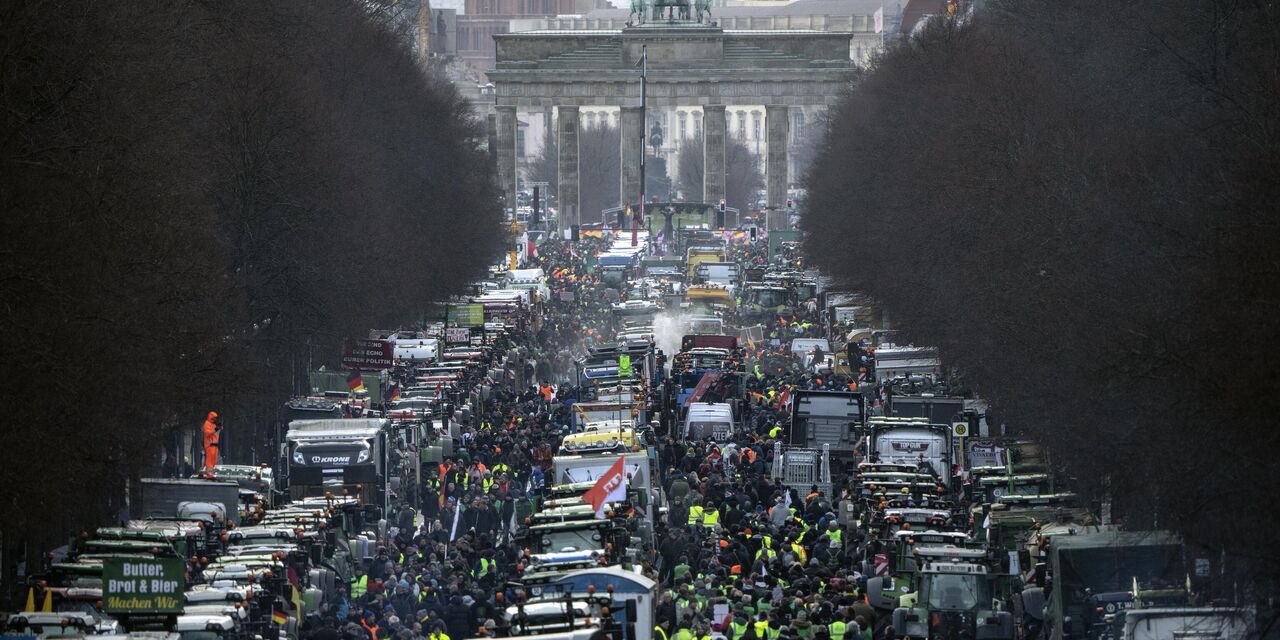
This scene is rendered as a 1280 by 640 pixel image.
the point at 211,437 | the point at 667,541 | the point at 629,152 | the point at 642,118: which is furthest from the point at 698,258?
the point at 667,541

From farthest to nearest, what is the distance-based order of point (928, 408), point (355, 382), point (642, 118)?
point (642, 118) < point (355, 382) < point (928, 408)

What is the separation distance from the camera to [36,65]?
31359mm

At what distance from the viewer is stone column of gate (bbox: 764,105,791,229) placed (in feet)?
472

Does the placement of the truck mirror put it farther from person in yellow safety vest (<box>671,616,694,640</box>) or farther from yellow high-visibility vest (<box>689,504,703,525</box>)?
yellow high-visibility vest (<box>689,504,703,525</box>)

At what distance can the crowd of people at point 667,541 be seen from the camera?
2738cm

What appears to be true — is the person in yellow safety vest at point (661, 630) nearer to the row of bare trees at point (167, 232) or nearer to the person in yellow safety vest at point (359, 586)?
the person in yellow safety vest at point (359, 586)

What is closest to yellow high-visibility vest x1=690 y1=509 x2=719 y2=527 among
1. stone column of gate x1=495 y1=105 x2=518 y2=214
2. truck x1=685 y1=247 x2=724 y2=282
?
truck x1=685 y1=247 x2=724 y2=282

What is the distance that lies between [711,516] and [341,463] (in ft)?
18.8

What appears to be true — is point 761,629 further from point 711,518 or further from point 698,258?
point 698,258

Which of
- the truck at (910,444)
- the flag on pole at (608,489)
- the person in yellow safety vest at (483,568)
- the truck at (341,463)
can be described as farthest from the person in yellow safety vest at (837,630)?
the truck at (910,444)

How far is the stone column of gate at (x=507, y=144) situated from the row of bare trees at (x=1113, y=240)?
72.4 meters

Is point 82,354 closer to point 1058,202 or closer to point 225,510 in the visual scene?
point 225,510

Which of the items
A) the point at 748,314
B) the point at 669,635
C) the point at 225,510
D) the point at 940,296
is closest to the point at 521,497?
the point at 225,510

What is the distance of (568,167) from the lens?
148m
